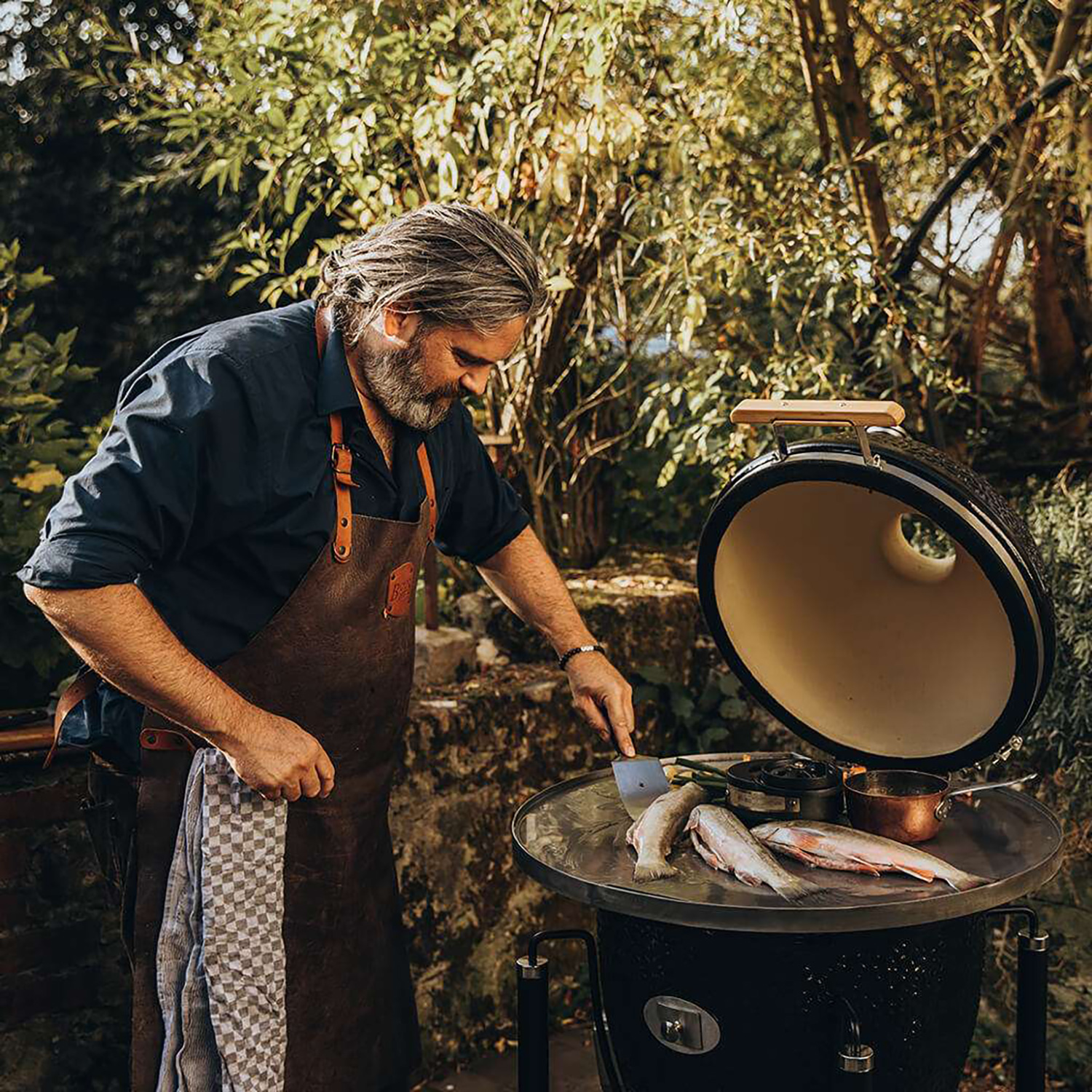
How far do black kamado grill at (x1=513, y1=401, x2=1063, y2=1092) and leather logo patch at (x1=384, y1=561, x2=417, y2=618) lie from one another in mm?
483

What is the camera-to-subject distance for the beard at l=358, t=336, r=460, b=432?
224 cm

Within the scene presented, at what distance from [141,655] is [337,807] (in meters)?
0.61

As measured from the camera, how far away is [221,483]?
2.07 m

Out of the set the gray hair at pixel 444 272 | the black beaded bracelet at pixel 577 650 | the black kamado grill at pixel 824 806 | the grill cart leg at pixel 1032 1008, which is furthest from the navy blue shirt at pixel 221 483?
the grill cart leg at pixel 1032 1008

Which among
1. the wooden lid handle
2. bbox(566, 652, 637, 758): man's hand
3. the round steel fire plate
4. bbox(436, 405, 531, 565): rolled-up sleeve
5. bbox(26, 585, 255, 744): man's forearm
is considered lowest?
the round steel fire plate

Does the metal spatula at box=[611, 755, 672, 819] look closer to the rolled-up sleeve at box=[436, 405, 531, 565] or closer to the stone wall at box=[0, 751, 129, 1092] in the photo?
the rolled-up sleeve at box=[436, 405, 531, 565]

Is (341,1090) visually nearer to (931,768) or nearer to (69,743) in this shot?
(69,743)

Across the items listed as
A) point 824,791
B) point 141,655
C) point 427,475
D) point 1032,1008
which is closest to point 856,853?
point 824,791

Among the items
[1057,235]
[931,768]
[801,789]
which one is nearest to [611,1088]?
[801,789]

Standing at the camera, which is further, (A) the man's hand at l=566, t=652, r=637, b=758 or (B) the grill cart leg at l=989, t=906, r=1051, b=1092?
(A) the man's hand at l=566, t=652, r=637, b=758

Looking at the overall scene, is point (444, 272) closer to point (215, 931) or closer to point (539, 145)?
point (215, 931)

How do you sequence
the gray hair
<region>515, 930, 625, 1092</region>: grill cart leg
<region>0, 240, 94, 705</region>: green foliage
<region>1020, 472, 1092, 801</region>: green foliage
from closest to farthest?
1. the gray hair
2. <region>515, 930, 625, 1092</region>: grill cart leg
3. <region>0, 240, 94, 705</region>: green foliage
4. <region>1020, 472, 1092, 801</region>: green foliage

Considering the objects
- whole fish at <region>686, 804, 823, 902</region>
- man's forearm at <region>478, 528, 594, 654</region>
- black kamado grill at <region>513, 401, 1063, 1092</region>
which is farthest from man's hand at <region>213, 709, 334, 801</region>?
man's forearm at <region>478, 528, 594, 654</region>

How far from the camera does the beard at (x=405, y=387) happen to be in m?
2.24
